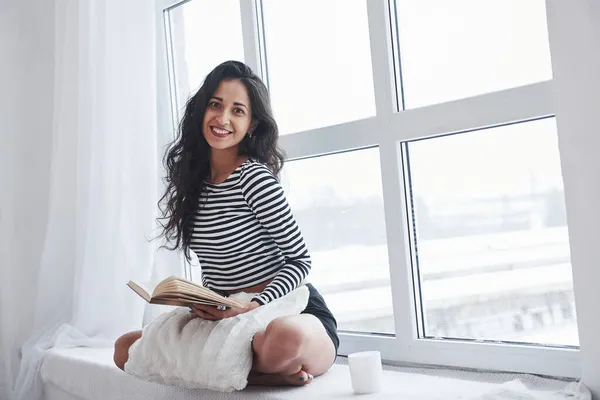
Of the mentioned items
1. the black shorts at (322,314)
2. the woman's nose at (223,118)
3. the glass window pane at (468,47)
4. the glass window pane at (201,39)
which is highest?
the glass window pane at (201,39)

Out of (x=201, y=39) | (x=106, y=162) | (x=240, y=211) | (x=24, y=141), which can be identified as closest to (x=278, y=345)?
(x=240, y=211)

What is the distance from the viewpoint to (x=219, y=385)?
1.34m

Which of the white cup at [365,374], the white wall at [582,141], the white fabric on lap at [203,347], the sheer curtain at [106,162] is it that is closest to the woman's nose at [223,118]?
the white fabric on lap at [203,347]

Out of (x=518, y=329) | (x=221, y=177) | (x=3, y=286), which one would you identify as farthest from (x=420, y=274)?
(x=3, y=286)

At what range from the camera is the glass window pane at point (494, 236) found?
139 centimetres

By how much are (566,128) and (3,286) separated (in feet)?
6.13

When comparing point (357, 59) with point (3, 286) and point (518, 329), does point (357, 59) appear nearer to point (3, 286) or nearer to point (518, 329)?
point (518, 329)

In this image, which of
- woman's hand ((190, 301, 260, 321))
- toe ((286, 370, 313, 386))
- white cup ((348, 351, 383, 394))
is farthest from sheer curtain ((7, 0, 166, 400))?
white cup ((348, 351, 383, 394))

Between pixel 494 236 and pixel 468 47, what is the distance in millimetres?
414

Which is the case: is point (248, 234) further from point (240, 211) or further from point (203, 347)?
point (203, 347)

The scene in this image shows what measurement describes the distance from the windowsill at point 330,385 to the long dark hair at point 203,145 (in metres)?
0.36

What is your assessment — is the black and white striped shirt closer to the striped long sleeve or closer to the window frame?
the striped long sleeve

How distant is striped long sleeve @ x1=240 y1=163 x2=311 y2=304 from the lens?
1521 mm

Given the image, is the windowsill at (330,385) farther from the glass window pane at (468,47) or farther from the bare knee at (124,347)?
the glass window pane at (468,47)
